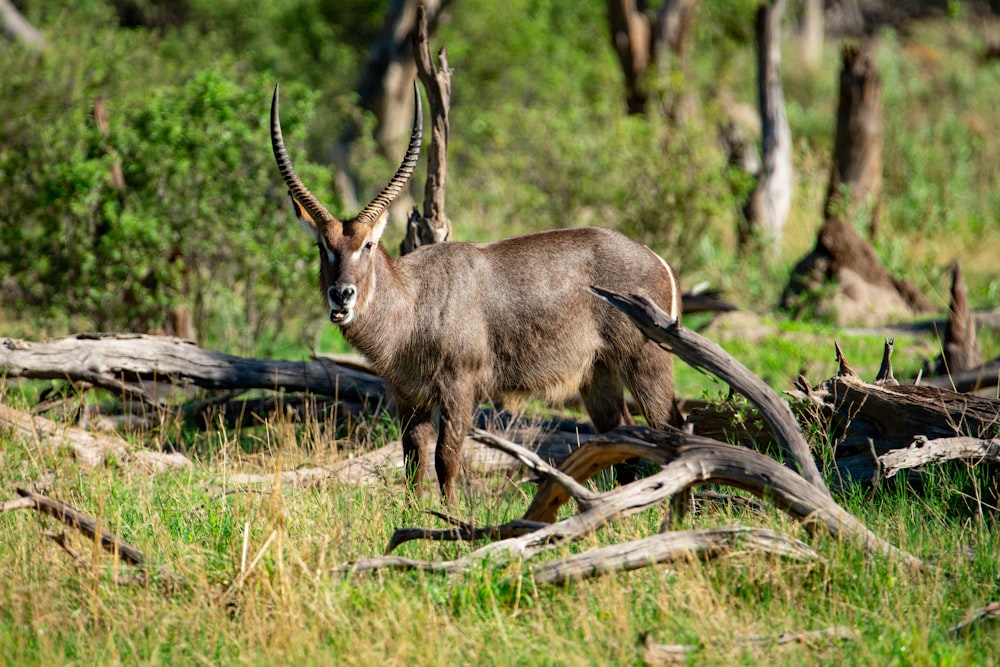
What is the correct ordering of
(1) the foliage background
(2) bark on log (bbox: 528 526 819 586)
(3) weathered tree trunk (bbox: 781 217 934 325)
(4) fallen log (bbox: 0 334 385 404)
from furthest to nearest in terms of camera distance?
(3) weathered tree trunk (bbox: 781 217 934 325)
(1) the foliage background
(4) fallen log (bbox: 0 334 385 404)
(2) bark on log (bbox: 528 526 819 586)

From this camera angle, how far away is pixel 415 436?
5.57 m

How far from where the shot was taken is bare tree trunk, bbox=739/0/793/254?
12.0m

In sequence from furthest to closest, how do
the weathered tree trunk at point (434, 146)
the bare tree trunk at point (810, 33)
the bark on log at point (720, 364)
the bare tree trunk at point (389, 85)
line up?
1. the bare tree trunk at point (810, 33)
2. the bare tree trunk at point (389, 85)
3. the weathered tree trunk at point (434, 146)
4. the bark on log at point (720, 364)

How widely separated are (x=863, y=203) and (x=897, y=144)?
6.72 metres

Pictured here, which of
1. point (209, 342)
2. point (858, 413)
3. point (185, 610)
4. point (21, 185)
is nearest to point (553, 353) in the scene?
point (858, 413)

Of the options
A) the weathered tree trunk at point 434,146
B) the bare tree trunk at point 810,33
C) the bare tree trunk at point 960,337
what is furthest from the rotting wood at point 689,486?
the bare tree trunk at point 810,33

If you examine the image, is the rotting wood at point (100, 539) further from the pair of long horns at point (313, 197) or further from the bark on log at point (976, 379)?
the bark on log at point (976, 379)

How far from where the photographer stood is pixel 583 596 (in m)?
3.66

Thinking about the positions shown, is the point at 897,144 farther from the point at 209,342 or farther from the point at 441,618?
the point at 441,618

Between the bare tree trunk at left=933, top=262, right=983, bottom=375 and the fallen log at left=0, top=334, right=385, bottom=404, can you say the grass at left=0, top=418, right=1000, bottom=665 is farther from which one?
the bare tree trunk at left=933, top=262, right=983, bottom=375

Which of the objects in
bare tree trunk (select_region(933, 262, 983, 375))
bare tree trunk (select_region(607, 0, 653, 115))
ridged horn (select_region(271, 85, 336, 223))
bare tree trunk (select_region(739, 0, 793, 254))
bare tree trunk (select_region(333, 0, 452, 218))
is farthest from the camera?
bare tree trunk (select_region(607, 0, 653, 115))

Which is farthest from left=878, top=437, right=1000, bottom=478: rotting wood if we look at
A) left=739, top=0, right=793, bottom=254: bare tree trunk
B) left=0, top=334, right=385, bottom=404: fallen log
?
left=739, top=0, right=793, bottom=254: bare tree trunk

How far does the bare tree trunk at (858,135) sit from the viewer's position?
10641 millimetres

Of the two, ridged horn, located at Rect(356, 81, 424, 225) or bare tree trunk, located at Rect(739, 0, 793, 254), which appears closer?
ridged horn, located at Rect(356, 81, 424, 225)
